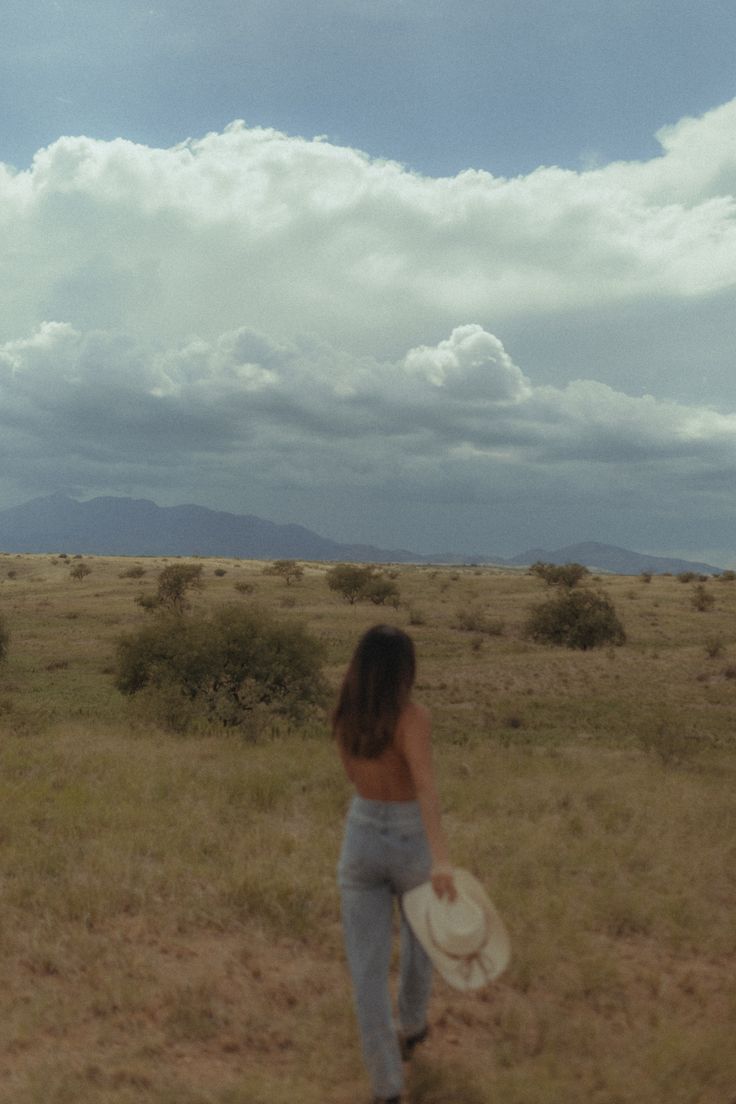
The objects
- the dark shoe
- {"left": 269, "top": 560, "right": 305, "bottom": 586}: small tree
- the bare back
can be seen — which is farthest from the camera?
{"left": 269, "top": 560, "right": 305, "bottom": 586}: small tree

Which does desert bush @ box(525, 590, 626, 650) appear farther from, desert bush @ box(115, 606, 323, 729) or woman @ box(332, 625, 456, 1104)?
woman @ box(332, 625, 456, 1104)

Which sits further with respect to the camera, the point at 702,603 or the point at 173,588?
the point at 702,603

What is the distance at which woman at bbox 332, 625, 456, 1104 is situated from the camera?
4254 millimetres

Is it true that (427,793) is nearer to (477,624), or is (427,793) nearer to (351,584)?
(477,624)

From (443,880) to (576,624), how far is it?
3631cm

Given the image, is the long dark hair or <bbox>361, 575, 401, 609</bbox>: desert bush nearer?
the long dark hair

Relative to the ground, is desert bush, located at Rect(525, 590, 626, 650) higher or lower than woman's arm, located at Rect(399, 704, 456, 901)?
lower

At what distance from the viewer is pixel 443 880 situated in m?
4.10

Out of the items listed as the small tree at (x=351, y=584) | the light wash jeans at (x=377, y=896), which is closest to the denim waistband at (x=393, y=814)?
the light wash jeans at (x=377, y=896)

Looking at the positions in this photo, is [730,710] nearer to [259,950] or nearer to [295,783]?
[295,783]

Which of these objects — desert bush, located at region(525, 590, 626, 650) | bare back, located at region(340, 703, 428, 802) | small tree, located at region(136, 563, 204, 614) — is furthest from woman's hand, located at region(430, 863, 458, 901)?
small tree, located at region(136, 563, 204, 614)

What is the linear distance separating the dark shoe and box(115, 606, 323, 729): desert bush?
44.5ft

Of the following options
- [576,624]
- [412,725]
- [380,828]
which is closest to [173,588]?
[576,624]

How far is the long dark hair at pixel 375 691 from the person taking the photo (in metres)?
4.27
